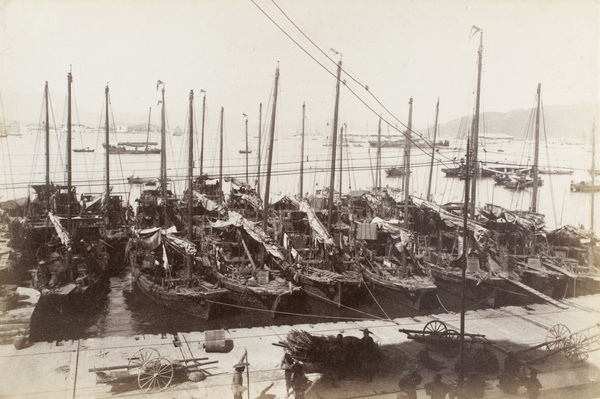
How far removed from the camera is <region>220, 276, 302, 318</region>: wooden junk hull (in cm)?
2402

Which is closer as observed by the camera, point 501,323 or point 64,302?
point 501,323

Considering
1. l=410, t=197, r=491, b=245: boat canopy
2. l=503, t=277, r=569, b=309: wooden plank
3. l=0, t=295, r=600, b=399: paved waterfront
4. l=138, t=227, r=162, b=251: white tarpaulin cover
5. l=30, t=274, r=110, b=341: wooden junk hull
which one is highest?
l=410, t=197, r=491, b=245: boat canopy

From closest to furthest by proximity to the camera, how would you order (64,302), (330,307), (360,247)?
(64,302)
(330,307)
(360,247)

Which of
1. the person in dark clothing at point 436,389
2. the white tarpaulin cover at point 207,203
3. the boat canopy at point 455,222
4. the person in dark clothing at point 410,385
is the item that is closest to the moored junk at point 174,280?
the white tarpaulin cover at point 207,203

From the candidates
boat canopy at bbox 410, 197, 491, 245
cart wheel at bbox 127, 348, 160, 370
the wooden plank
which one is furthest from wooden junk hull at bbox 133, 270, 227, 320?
the wooden plank

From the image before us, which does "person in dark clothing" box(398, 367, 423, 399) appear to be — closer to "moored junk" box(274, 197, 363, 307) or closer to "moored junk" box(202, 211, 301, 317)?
"moored junk" box(202, 211, 301, 317)

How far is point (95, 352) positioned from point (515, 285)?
23.9 m

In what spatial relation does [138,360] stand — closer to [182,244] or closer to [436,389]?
[182,244]

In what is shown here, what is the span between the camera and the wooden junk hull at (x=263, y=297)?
78.8ft

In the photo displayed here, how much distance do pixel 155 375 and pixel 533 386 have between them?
12.1 meters

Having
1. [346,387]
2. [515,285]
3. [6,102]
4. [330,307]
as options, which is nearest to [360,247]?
[330,307]

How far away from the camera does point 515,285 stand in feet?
91.4

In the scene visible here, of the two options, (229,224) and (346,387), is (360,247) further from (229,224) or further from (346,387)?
(346,387)

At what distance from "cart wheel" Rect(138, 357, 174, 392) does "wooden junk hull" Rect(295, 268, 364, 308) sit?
40.3 ft
